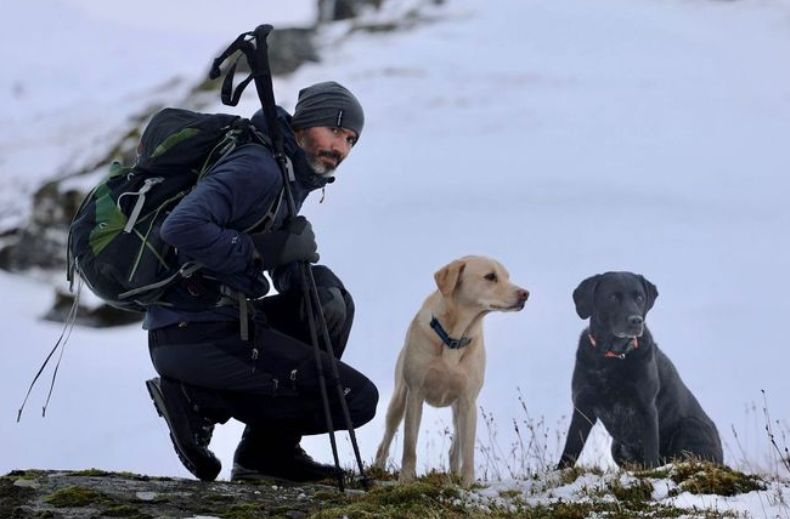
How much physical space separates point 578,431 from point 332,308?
2173 mm

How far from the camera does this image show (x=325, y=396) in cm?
564

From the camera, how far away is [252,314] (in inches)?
223

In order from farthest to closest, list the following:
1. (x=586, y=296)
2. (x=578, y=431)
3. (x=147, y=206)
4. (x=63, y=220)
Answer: (x=63, y=220) → (x=586, y=296) → (x=578, y=431) → (x=147, y=206)

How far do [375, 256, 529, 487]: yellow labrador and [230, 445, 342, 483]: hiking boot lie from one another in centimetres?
76

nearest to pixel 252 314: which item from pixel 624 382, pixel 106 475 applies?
pixel 106 475

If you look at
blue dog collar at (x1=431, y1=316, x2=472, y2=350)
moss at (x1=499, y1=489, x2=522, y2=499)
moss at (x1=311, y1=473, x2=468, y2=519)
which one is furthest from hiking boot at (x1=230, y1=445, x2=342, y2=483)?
blue dog collar at (x1=431, y1=316, x2=472, y2=350)

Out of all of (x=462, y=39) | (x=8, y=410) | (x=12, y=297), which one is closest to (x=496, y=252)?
(x=8, y=410)

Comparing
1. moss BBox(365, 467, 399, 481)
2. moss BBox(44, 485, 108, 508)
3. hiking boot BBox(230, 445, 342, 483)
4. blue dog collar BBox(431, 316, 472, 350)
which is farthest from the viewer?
Answer: moss BBox(365, 467, 399, 481)

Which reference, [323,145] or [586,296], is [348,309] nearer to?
[323,145]

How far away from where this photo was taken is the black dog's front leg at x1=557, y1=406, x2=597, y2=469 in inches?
291

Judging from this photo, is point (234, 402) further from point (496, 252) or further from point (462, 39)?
point (462, 39)

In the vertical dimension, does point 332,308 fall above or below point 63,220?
below

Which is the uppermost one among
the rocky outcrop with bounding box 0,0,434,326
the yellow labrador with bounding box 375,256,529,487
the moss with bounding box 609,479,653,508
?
the rocky outcrop with bounding box 0,0,434,326

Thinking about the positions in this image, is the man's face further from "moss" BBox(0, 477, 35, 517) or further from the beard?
"moss" BBox(0, 477, 35, 517)
